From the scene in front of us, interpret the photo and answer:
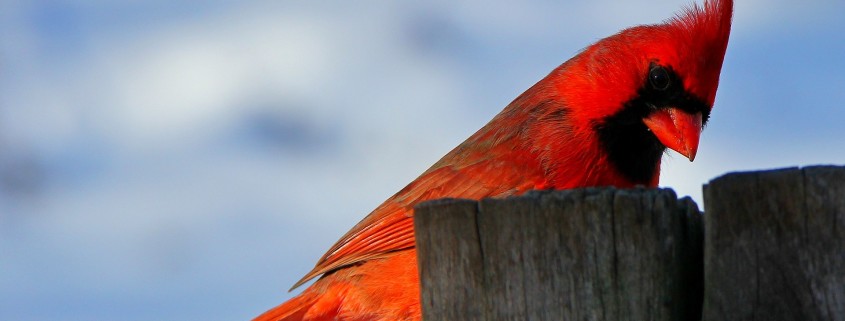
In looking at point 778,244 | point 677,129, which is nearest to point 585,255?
point 778,244

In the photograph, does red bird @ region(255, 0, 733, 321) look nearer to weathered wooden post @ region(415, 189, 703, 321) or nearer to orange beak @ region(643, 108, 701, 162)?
orange beak @ region(643, 108, 701, 162)

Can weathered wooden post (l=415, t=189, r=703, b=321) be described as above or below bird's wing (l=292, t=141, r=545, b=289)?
below

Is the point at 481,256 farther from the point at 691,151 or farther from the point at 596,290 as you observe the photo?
the point at 691,151

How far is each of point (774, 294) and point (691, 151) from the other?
6.26 ft

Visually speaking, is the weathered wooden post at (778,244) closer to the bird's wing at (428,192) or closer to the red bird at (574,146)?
the red bird at (574,146)

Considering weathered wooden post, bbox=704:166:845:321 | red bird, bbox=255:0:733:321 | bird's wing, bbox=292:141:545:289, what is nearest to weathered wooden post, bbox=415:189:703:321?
weathered wooden post, bbox=704:166:845:321

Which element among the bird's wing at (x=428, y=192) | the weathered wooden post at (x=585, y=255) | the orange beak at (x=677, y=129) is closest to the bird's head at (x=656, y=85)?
the orange beak at (x=677, y=129)

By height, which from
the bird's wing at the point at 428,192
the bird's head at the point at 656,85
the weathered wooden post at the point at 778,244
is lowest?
the weathered wooden post at the point at 778,244

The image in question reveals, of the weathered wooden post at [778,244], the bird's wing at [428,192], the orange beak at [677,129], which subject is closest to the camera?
the weathered wooden post at [778,244]

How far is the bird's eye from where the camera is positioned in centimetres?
344

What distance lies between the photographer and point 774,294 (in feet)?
4.97

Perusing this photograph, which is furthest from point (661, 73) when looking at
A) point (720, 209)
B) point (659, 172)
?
point (720, 209)

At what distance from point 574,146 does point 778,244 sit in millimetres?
1982

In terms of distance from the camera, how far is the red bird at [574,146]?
3.39m
